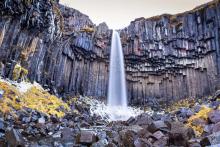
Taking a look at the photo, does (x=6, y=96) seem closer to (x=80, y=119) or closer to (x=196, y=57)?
(x=80, y=119)

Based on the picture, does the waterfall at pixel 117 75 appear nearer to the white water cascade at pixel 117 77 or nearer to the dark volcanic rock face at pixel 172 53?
the white water cascade at pixel 117 77

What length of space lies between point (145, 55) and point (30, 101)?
2572 cm

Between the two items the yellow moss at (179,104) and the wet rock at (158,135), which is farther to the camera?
the yellow moss at (179,104)

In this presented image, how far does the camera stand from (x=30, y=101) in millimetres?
28031

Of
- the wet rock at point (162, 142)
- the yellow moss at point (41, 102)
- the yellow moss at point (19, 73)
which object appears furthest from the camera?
the yellow moss at point (19, 73)

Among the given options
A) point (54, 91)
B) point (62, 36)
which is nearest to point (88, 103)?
point (54, 91)

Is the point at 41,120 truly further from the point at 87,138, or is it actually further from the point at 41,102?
the point at 87,138

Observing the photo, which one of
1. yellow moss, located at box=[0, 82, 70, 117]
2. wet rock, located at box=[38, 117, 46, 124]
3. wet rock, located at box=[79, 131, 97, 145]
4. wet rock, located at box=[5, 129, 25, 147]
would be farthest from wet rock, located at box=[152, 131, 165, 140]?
yellow moss, located at box=[0, 82, 70, 117]

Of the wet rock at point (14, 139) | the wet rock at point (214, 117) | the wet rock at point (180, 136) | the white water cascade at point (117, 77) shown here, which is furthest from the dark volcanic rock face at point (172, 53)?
the wet rock at point (14, 139)

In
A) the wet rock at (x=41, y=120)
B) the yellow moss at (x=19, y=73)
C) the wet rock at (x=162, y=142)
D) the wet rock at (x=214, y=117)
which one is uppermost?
the yellow moss at (x=19, y=73)

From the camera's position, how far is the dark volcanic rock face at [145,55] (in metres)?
43.1

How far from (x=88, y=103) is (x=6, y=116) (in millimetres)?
22587

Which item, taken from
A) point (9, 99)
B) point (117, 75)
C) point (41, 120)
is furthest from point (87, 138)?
point (117, 75)

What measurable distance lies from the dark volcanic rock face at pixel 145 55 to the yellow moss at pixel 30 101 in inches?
263
